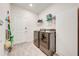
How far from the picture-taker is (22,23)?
348cm

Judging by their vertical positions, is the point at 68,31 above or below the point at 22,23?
below

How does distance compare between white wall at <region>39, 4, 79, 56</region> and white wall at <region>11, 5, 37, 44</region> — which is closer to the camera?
white wall at <region>39, 4, 79, 56</region>

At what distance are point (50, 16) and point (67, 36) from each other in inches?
51.6

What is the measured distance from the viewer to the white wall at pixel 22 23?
3266 millimetres

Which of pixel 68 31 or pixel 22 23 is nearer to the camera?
pixel 68 31

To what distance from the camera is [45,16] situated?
3.51m

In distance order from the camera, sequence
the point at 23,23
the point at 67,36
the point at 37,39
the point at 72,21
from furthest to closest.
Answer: the point at 37,39 → the point at 23,23 → the point at 67,36 → the point at 72,21

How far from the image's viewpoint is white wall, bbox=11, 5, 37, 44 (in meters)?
3.27

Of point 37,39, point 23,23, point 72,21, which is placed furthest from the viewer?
point 37,39

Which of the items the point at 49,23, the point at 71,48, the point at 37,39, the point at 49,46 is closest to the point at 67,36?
the point at 71,48

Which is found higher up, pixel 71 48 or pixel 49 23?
pixel 49 23

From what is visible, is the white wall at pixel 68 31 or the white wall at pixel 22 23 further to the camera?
the white wall at pixel 22 23

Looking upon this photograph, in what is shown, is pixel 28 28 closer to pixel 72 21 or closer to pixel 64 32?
pixel 64 32

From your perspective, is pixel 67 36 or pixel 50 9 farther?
pixel 50 9
